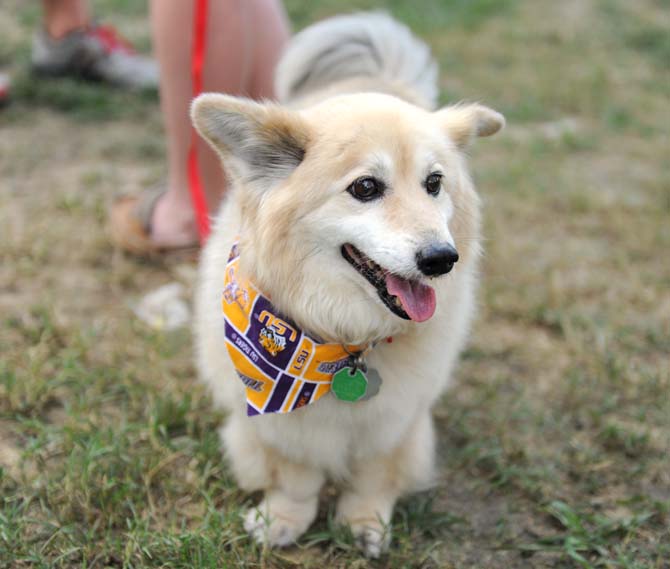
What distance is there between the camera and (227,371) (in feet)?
6.25

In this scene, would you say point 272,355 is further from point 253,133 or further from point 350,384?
point 253,133

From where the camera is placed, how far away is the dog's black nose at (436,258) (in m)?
1.49

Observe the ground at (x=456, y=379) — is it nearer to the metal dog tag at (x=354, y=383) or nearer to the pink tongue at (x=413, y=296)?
the metal dog tag at (x=354, y=383)

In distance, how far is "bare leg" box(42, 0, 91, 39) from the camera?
415 cm

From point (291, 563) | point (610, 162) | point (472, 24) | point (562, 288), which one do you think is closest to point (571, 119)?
point (610, 162)

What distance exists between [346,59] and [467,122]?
96 cm

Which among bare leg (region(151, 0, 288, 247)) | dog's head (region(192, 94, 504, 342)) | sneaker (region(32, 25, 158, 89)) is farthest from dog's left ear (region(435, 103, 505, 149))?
sneaker (region(32, 25, 158, 89))

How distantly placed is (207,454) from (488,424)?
90 centimetres

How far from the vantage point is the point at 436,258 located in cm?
149

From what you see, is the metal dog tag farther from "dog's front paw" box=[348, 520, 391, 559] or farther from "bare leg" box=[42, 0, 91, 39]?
"bare leg" box=[42, 0, 91, 39]

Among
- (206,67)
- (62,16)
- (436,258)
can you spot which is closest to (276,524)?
(436,258)

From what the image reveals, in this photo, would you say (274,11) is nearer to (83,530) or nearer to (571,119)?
(83,530)

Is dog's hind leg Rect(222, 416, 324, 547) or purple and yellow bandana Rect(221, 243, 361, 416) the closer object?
purple and yellow bandana Rect(221, 243, 361, 416)

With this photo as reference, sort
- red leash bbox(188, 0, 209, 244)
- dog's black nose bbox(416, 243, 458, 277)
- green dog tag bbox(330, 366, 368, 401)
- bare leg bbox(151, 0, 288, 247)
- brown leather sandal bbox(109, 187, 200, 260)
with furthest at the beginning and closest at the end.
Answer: brown leather sandal bbox(109, 187, 200, 260), bare leg bbox(151, 0, 288, 247), red leash bbox(188, 0, 209, 244), green dog tag bbox(330, 366, 368, 401), dog's black nose bbox(416, 243, 458, 277)
